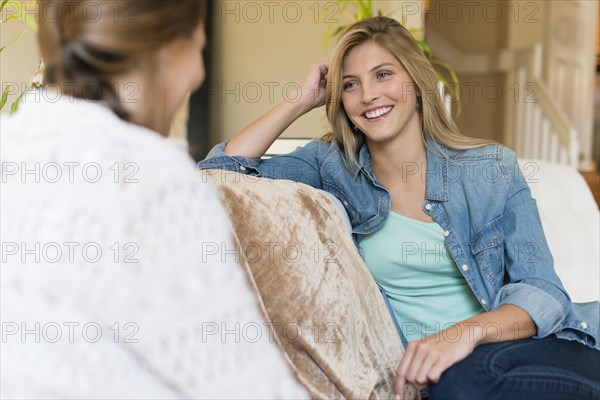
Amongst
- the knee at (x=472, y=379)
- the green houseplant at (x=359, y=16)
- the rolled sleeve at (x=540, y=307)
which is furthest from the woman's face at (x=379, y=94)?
the green houseplant at (x=359, y=16)

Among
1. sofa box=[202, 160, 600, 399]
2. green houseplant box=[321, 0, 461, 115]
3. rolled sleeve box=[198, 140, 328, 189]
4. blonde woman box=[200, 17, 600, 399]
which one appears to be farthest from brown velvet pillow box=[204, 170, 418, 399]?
green houseplant box=[321, 0, 461, 115]

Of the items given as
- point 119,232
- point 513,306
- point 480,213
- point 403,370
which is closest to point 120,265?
point 119,232

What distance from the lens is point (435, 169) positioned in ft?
4.95

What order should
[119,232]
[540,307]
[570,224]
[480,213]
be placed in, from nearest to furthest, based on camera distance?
[119,232] → [540,307] → [480,213] → [570,224]

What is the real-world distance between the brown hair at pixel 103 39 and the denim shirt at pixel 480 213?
762mm

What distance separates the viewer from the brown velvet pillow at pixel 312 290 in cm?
109

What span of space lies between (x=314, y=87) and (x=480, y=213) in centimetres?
51

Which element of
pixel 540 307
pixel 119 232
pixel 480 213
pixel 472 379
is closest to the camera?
pixel 119 232

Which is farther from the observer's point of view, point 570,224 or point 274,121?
point 570,224

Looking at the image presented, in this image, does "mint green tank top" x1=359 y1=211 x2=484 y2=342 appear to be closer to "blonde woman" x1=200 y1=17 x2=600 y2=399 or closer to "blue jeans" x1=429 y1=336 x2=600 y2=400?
"blonde woman" x1=200 y1=17 x2=600 y2=399

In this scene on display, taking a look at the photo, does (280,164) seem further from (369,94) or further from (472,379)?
(472,379)

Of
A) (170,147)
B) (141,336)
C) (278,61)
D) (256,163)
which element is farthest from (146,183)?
(278,61)

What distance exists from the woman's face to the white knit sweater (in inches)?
31.6

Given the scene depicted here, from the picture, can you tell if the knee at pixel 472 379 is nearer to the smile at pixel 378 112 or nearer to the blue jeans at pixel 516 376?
the blue jeans at pixel 516 376
